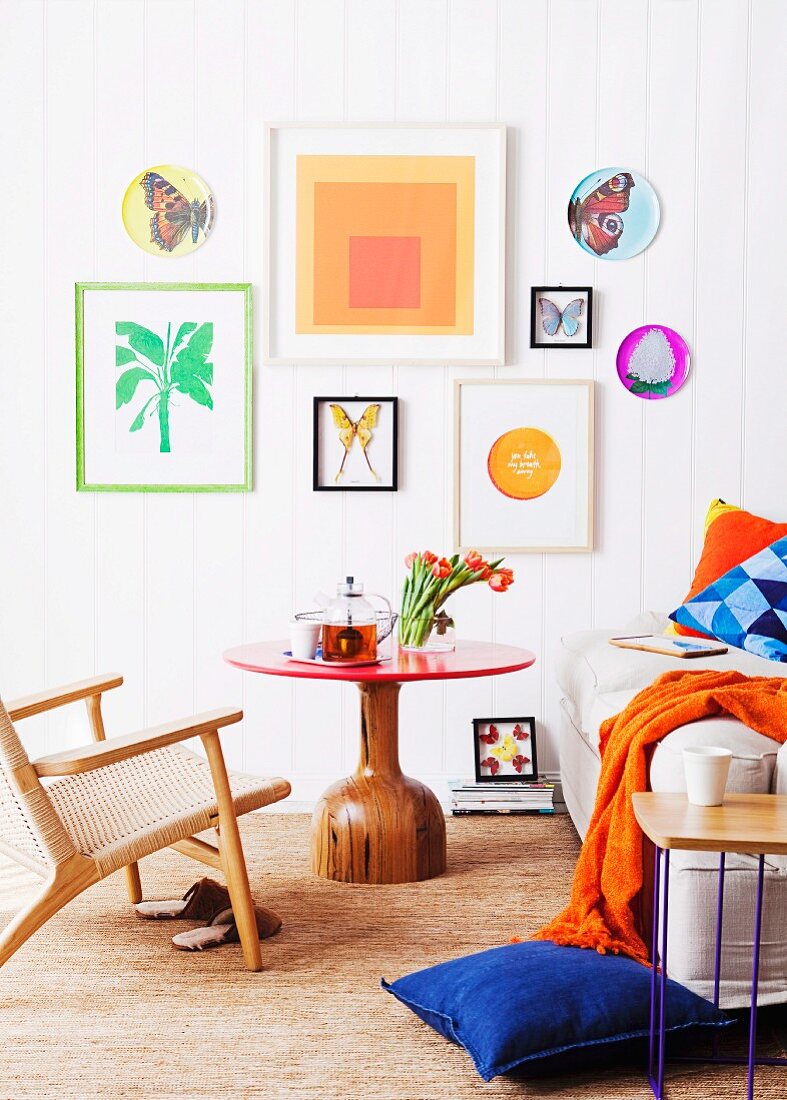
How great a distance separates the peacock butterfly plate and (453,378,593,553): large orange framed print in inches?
5.8

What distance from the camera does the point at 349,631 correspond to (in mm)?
2666

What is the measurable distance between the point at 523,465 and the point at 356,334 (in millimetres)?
697

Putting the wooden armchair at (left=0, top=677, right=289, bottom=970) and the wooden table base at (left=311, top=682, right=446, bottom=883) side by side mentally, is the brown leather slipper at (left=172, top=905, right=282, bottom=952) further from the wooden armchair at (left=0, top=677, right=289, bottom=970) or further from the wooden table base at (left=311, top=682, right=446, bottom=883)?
the wooden table base at (left=311, top=682, right=446, bottom=883)

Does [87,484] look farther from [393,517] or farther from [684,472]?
[684,472]

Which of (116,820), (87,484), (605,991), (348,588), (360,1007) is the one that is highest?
(87,484)

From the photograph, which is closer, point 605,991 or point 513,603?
point 605,991

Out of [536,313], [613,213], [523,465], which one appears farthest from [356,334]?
[613,213]

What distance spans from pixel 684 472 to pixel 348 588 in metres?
1.45

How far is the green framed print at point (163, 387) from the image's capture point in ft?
11.8

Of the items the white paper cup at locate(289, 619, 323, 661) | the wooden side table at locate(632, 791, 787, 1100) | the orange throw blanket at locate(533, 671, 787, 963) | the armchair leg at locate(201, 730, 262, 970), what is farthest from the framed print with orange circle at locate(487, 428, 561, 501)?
the wooden side table at locate(632, 791, 787, 1100)

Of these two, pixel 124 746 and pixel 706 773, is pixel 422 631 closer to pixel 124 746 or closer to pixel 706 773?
pixel 124 746

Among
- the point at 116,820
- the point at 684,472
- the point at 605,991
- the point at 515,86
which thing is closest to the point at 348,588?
the point at 116,820

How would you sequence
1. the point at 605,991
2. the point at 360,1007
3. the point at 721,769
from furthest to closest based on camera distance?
the point at 360,1007, the point at 605,991, the point at 721,769

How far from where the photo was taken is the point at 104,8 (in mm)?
3572
